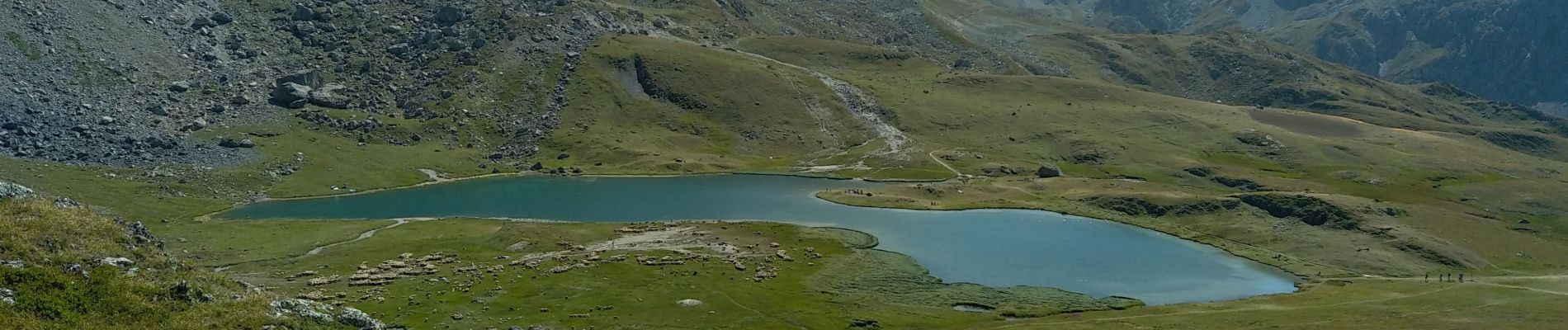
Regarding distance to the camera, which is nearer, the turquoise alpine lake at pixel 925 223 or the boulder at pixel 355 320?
the boulder at pixel 355 320

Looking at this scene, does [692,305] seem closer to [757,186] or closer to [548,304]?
[548,304]

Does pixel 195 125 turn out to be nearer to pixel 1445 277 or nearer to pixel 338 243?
pixel 338 243

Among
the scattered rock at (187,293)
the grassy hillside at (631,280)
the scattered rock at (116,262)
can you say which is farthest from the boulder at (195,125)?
the scattered rock at (187,293)

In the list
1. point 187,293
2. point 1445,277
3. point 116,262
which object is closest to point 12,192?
point 116,262

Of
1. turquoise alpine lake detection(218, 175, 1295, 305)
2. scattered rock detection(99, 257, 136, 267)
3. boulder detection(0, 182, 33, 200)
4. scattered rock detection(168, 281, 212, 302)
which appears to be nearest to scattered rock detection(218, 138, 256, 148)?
turquoise alpine lake detection(218, 175, 1295, 305)

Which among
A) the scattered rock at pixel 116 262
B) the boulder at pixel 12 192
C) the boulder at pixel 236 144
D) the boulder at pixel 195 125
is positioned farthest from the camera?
the boulder at pixel 195 125

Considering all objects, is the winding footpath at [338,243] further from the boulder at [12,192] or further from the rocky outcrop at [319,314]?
the rocky outcrop at [319,314]
